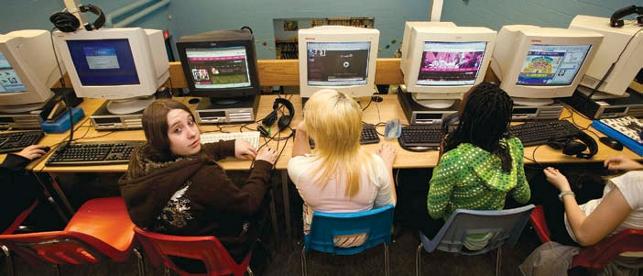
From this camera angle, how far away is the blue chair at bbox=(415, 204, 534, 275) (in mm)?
1144

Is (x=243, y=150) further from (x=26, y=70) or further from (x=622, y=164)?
(x=622, y=164)

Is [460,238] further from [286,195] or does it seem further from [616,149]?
[616,149]

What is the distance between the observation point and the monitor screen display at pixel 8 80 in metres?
1.62

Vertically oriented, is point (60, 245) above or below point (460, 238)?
above

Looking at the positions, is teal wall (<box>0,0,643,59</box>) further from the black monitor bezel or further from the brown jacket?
the brown jacket

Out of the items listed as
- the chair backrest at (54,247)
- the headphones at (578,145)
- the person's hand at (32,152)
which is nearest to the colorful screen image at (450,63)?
the headphones at (578,145)

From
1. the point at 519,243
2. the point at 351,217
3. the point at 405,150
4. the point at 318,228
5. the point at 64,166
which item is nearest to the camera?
the point at 351,217

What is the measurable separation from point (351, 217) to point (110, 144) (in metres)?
1.37

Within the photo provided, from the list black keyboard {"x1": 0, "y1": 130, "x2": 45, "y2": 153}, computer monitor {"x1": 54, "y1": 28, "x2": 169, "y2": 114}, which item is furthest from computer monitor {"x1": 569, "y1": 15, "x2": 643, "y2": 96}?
black keyboard {"x1": 0, "y1": 130, "x2": 45, "y2": 153}

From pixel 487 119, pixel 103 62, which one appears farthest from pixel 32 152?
pixel 487 119

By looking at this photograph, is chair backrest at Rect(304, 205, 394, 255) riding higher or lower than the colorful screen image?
lower

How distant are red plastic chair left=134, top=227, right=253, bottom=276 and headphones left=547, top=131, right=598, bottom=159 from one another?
169 cm

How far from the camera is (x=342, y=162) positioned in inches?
45.0

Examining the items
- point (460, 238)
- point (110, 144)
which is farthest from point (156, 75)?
point (460, 238)
